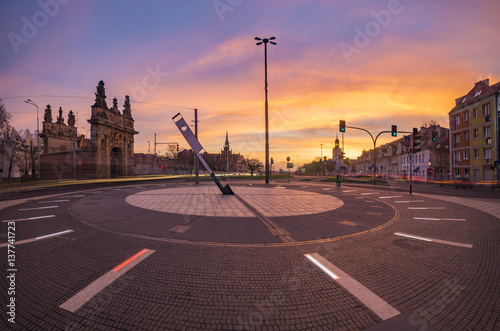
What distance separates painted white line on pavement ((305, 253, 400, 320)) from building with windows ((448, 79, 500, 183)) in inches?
1370

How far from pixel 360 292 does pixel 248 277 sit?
1.84 metres

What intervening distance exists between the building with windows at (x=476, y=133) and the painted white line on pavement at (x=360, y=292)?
34800mm

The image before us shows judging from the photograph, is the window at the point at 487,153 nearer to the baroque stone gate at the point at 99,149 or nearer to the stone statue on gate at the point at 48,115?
→ the baroque stone gate at the point at 99,149

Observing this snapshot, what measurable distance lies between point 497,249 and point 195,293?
7268mm

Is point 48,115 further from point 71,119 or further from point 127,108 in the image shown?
point 127,108

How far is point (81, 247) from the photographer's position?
5172 mm

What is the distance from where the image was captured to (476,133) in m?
30.8

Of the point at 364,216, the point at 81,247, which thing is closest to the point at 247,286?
the point at 81,247

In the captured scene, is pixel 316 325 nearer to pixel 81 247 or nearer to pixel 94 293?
pixel 94 293

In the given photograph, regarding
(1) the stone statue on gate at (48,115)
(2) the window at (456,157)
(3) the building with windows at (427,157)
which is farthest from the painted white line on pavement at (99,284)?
(1) the stone statue on gate at (48,115)

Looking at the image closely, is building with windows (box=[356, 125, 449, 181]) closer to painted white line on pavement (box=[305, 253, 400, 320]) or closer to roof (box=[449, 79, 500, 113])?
roof (box=[449, 79, 500, 113])

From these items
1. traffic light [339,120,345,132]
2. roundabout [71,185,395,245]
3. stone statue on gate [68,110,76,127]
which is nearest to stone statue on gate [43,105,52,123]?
stone statue on gate [68,110,76,127]

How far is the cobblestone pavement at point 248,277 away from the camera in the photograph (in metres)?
2.77

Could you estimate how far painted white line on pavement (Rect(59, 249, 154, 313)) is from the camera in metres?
3.02
